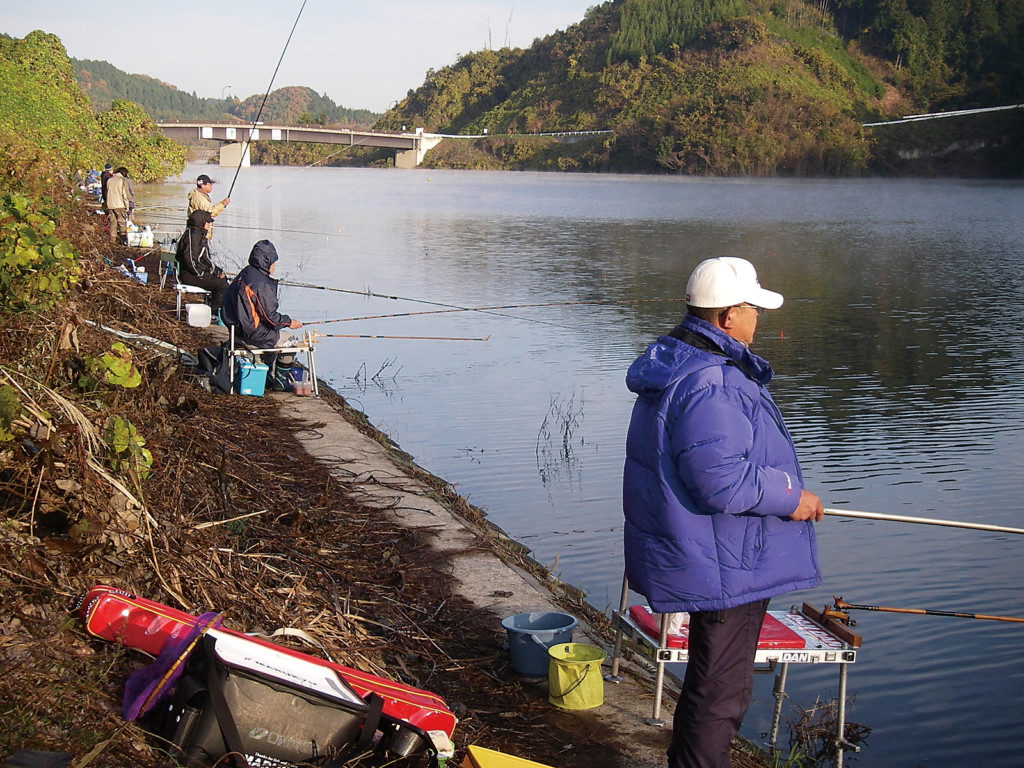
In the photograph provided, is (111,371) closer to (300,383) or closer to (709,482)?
(709,482)

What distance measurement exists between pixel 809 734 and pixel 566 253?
883 inches

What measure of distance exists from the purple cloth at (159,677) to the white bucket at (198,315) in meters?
8.91

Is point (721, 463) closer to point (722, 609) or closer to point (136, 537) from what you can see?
point (722, 609)

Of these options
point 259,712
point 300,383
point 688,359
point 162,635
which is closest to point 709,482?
point 688,359

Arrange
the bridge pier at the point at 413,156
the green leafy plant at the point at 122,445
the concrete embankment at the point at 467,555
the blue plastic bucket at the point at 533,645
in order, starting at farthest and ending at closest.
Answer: the bridge pier at the point at 413,156
the blue plastic bucket at the point at 533,645
the green leafy plant at the point at 122,445
the concrete embankment at the point at 467,555

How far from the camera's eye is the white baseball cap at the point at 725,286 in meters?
3.10

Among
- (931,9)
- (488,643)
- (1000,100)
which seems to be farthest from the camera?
(931,9)

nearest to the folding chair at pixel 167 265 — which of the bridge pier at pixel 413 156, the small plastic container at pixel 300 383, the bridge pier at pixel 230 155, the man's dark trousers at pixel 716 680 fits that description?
the small plastic container at pixel 300 383

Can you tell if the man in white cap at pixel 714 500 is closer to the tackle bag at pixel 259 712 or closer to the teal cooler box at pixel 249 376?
the tackle bag at pixel 259 712

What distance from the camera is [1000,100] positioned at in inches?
3895

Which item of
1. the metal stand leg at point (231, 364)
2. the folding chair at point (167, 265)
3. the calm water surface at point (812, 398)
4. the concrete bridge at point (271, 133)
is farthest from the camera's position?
the concrete bridge at point (271, 133)

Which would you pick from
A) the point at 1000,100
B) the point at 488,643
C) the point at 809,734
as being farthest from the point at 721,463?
the point at 1000,100

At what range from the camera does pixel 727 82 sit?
10262cm

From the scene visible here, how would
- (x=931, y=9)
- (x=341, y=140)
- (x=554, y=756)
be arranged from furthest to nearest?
(x=931, y=9), (x=341, y=140), (x=554, y=756)
